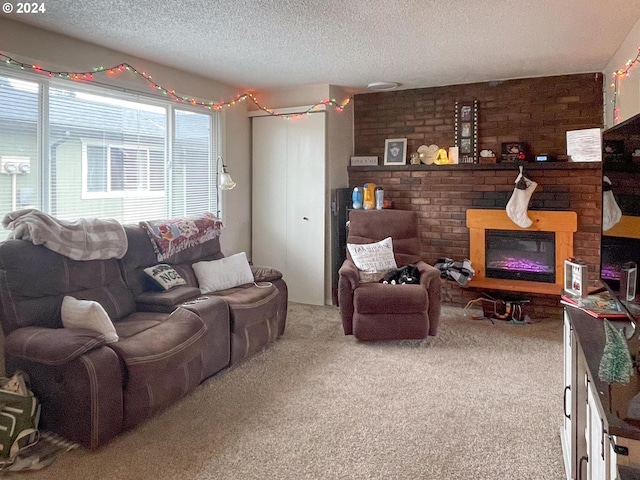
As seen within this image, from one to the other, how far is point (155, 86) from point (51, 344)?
2.57 m

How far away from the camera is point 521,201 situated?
4.61 meters

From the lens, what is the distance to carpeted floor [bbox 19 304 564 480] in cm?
216

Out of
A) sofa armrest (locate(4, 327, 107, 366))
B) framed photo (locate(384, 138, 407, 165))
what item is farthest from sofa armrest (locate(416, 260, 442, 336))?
sofa armrest (locate(4, 327, 107, 366))

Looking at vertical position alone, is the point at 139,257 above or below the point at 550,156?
below

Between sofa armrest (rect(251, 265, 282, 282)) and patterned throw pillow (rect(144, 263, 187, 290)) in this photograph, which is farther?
sofa armrest (rect(251, 265, 282, 282))

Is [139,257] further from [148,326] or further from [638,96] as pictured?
[638,96]

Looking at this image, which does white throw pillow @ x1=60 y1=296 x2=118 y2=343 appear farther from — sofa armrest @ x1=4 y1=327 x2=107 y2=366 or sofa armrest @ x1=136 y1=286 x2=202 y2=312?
sofa armrest @ x1=136 y1=286 x2=202 y2=312

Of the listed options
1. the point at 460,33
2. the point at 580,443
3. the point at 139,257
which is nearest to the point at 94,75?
the point at 139,257

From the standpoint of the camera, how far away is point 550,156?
461cm

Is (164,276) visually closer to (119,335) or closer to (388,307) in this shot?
(119,335)

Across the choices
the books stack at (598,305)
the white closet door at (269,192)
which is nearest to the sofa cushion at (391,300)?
the books stack at (598,305)

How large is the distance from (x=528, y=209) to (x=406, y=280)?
162cm

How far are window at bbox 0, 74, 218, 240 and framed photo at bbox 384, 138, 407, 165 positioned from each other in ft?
6.05

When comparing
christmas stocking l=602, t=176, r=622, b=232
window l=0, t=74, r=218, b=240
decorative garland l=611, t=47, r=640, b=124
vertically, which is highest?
decorative garland l=611, t=47, r=640, b=124
